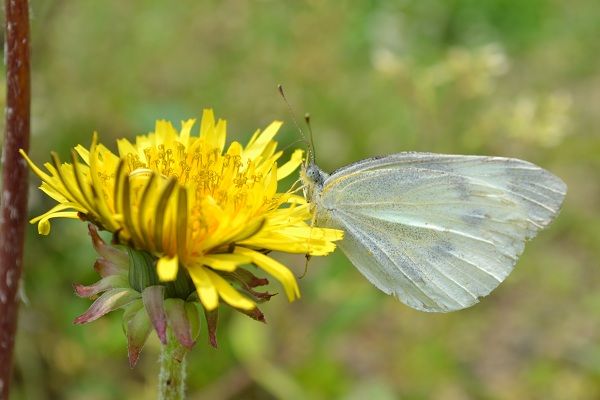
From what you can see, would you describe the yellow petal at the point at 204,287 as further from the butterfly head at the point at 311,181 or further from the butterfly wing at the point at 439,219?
the butterfly wing at the point at 439,219

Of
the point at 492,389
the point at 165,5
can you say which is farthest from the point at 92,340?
the point at 165,5

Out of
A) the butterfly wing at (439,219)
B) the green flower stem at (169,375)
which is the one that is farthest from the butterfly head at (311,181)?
the green flower stem at (169,375)

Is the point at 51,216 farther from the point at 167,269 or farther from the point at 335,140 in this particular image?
the point at 335,140

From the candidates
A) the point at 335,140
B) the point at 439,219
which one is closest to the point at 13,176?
the point at 439,219

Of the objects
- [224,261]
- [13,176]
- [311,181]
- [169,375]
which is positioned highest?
[13,176]

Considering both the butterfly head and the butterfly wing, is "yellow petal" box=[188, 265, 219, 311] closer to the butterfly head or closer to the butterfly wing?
the butterfly head

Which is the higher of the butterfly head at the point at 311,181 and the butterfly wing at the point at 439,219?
the butterfly head at the point at 311,181
